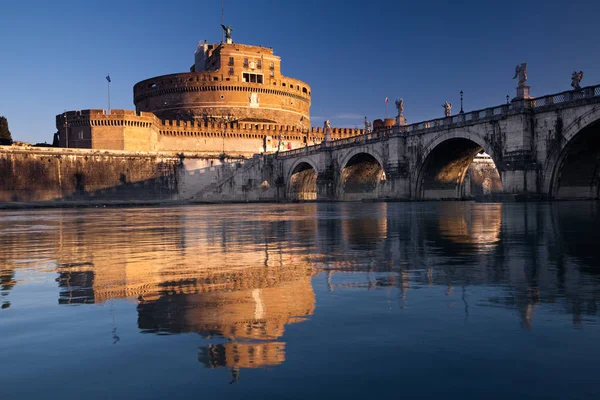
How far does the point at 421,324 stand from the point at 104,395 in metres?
2.18

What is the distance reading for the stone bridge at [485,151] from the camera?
2872 centimetres

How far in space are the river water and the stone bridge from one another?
23981 millimetres

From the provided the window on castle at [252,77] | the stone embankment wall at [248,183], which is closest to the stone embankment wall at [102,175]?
the stone embankment wall at [248,183]

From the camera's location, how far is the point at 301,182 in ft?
222

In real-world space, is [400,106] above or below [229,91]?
below

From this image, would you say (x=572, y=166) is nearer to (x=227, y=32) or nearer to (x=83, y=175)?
(x=83, y=175)

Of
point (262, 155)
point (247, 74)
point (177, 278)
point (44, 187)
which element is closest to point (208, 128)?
point (262, 155)

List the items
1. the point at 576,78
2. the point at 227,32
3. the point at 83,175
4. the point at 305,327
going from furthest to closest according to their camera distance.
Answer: the point at 227,32 → the point at 83,175 → the point at 576,78 → the point at 305,327

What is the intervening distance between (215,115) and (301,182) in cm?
2152

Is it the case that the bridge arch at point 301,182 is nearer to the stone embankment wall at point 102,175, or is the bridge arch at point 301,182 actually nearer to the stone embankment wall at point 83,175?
the stone embankment wall at point 102,175

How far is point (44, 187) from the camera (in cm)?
5538

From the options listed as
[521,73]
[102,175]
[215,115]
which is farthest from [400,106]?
[215,115]

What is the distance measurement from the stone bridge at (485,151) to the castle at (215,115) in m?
19.4

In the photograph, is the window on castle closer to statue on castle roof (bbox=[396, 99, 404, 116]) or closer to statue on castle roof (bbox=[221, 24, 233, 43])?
statue on castle roof (bbox=[221, 24, 233, 43])
